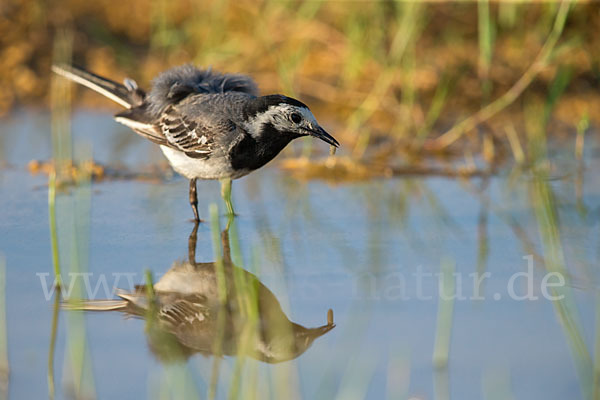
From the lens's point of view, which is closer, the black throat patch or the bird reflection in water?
the bird reflection in water

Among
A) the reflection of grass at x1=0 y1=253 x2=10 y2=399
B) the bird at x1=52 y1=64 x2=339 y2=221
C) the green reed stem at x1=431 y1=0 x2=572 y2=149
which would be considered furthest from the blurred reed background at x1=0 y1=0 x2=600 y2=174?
the reflection of grass at x1=0 y1=253 x2=10 y2=399

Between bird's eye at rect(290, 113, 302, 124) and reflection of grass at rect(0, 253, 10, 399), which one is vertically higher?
bird's eye at rect(290, 113, 302, 124)

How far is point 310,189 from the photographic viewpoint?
584 cm

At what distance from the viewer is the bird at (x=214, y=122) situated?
4926mm

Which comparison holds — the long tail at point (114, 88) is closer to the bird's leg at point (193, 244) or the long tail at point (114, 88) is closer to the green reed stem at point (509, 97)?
the bird's leg at point (193, 244)

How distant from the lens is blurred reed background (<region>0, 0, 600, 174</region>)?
23.1 ft

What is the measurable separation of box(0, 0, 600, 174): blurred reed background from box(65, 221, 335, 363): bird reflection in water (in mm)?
2814

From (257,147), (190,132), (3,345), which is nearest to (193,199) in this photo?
(190,132)

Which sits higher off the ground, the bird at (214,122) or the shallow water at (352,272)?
the bird at (214,122)

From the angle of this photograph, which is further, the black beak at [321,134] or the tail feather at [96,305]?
the black beak at [321,134]

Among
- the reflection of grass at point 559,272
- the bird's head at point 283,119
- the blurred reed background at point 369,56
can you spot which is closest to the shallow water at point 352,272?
the reflection of grass at point 559,272

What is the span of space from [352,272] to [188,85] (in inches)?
78.8

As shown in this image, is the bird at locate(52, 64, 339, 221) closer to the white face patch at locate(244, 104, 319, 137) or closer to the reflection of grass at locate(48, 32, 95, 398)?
the white face patch at locate(244, 104, 319, 137)

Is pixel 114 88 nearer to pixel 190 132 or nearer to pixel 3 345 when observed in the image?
pixel 190 132
